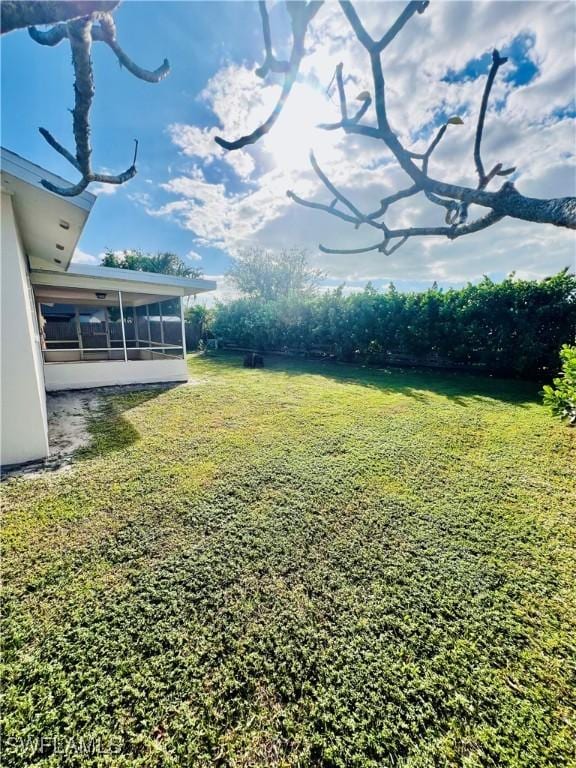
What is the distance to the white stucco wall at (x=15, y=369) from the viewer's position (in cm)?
345

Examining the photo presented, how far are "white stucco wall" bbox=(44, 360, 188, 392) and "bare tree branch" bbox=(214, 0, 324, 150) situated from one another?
7771mm

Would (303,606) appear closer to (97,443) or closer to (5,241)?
(97,443)

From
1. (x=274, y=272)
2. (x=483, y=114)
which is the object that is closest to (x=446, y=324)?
(x=483, y=114)

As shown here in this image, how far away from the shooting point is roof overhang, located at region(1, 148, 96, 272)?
9.65 ft

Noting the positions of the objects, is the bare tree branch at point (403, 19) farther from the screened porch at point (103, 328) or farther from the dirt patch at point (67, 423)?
the screened porch at point (103, 328)

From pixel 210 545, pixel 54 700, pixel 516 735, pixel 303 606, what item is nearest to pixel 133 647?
pixel 54 700

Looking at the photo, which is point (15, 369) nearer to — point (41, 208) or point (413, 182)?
point (41, 208)

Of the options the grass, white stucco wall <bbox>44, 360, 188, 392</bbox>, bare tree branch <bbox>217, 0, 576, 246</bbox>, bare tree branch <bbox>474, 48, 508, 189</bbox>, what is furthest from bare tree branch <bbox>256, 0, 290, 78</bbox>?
white stucco wall <bbox>44, 360, 188, 392</bbox>

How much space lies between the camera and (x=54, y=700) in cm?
147

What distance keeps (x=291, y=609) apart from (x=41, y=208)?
530cm

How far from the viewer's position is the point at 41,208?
3.81 metres

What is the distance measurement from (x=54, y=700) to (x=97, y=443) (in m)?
3.47

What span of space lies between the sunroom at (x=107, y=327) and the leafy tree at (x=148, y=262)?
1688cm

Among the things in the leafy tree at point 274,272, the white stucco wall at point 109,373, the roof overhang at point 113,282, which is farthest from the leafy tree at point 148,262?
the white stucco wall at point 109,373
